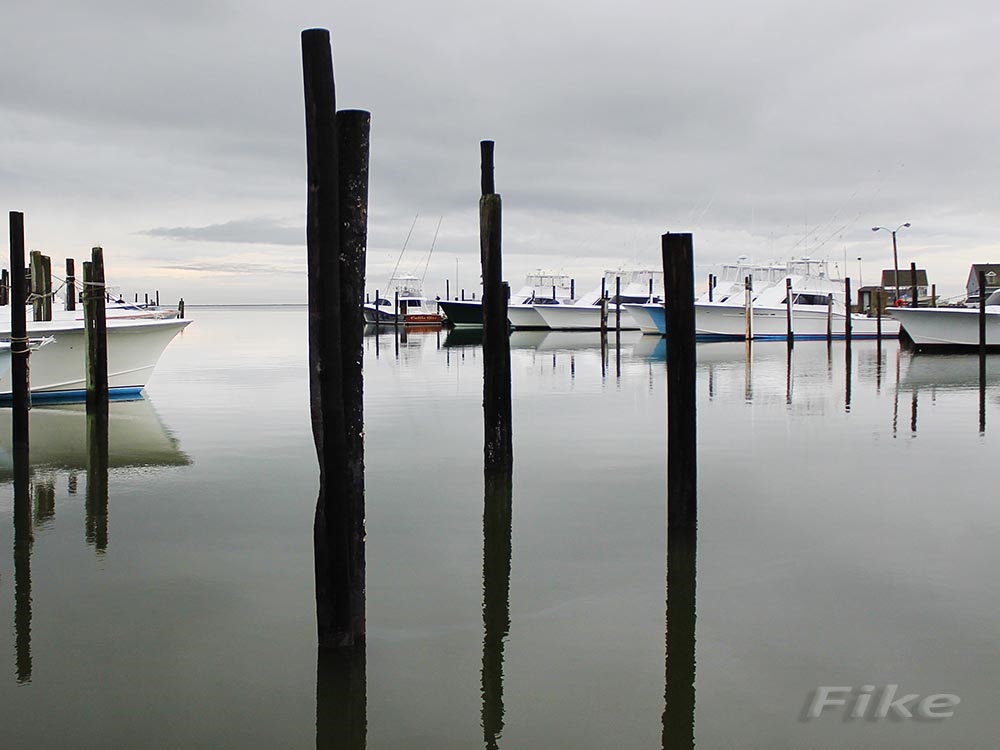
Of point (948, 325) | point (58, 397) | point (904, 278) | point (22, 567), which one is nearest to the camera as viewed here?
point (22, 567)

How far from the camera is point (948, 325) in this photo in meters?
36.3

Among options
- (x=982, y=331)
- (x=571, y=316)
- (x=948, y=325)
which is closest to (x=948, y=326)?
(x=948, y=325)

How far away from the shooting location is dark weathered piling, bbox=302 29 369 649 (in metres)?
5.06

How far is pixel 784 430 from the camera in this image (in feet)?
49.8

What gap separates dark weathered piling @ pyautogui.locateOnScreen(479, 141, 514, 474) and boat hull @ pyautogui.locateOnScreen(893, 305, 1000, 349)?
30234 millimetres

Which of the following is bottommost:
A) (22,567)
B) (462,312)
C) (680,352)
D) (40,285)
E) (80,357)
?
(22,567)

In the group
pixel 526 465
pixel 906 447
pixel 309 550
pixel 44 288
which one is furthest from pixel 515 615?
pixel 44 288

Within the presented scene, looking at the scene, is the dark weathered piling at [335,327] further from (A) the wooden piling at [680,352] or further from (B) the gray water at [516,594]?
(A) the wooden piling at [680,352]

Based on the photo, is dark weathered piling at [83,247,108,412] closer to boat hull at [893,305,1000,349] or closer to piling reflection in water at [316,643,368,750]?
piling reflection in water at [316,643,368,750]

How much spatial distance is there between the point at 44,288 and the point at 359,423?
704 inches

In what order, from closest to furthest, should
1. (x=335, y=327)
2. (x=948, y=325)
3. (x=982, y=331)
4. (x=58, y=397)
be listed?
(x=335, y=327)
(x=58, y=397)
(x=982, y=331)
(x=948, y=325)

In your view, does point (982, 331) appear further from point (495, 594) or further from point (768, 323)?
point (495, 594)

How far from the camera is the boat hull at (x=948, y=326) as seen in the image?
1399 inches

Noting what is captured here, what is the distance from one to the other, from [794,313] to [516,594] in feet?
148
